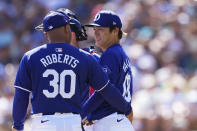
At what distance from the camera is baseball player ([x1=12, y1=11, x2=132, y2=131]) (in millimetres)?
5082

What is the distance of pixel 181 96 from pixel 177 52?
1.20 meters

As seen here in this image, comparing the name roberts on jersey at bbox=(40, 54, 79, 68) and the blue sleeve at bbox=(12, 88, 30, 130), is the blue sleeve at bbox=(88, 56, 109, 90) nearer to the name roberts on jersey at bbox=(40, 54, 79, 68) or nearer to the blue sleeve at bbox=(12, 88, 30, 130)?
the name roberts on jersey at bbox=(40, 54, 79, 68)

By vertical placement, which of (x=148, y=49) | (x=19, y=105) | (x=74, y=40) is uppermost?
(x=74, y=40)

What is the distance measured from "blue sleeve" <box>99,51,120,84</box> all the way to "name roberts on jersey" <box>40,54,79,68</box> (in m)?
0.53

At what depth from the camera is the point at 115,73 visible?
5594mm

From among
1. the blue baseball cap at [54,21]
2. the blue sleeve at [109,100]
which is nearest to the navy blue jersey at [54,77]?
the blue baseball cap at [54,21]

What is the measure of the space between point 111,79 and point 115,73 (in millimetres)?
73

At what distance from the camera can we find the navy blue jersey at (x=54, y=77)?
5.08 m

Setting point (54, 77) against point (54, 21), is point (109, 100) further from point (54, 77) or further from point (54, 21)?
point (54, 21)

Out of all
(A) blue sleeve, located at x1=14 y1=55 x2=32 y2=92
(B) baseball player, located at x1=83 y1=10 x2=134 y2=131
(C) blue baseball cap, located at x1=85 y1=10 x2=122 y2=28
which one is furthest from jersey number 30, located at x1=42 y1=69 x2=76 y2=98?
(C) blue baseball cap, located at x1=85 y1=10 x2=122 y2=28

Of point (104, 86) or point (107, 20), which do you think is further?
point (107, 20)

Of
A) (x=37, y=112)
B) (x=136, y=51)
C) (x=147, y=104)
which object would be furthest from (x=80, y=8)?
(x=37, y=112)

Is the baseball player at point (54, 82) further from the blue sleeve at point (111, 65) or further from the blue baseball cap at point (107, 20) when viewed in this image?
the blue baseball cap at point (107, 20)

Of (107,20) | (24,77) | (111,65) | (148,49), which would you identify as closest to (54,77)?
(24,77)
